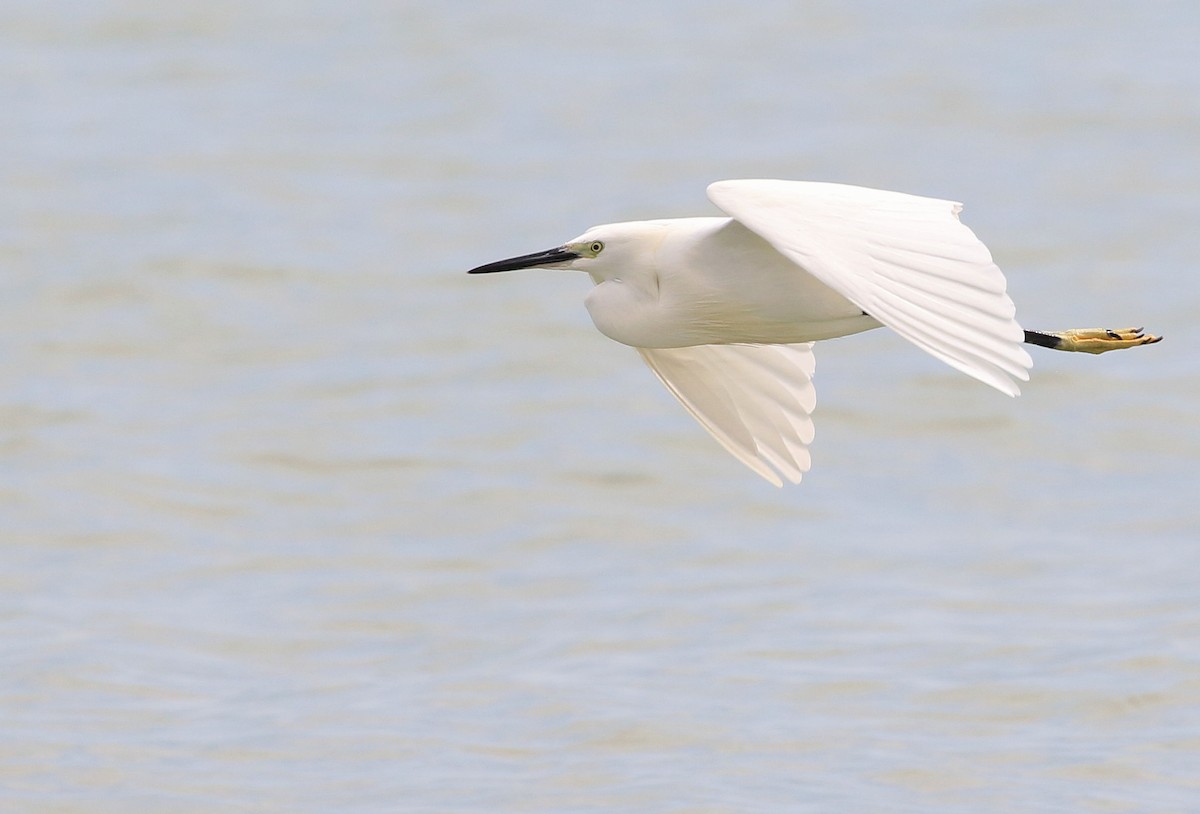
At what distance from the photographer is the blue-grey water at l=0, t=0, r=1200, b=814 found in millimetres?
10125

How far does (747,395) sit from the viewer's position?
6980 mm

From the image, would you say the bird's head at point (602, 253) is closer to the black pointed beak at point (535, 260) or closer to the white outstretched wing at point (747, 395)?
the black pointed beak at point (535, 260)

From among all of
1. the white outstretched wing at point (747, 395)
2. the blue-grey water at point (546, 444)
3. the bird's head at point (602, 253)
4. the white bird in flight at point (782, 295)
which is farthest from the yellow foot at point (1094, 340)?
the blue-grey water at point (546, 444)

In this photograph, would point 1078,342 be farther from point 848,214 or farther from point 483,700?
point 483,700

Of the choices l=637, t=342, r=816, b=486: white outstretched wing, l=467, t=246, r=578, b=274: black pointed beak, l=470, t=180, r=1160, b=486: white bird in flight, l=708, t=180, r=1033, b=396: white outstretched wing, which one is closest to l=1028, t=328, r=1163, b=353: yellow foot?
l=470, t=180, r=1160, b=486: white bird in flight

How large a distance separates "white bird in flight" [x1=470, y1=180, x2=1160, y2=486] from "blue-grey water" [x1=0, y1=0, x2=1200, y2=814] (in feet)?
9.81

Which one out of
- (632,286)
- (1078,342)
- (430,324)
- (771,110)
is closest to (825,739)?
(1078,342)

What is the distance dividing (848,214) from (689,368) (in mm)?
1426

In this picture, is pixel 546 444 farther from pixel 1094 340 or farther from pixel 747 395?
pixel 1094 340

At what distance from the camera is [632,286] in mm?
6219

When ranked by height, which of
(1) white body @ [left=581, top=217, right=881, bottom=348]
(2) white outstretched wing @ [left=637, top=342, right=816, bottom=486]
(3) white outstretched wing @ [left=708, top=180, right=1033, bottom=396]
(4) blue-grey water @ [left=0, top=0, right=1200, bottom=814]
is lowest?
(4) blue-grey water @ [left=0, top=0, right=1200, bottom=814]

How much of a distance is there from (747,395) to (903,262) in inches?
70.0

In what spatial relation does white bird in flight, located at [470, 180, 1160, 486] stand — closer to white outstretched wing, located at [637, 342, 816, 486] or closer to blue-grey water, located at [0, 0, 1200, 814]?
white outstretched wing, located at [637, 342, 816, 486]

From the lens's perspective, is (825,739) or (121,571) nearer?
(825,739)
